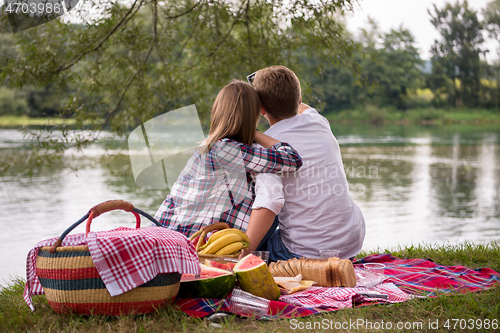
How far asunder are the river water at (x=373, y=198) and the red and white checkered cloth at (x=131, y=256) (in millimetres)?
2842

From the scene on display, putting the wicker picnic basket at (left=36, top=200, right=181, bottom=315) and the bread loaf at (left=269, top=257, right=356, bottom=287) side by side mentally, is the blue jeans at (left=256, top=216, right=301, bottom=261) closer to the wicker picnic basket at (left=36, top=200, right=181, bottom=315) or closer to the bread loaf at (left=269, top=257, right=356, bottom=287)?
the bread loaf at (left=269, top=257, right=356, bottom=287)

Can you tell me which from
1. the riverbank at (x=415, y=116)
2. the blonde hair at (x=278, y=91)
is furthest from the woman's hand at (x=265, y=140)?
the riverbank at (x=415, y=116)

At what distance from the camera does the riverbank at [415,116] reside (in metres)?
47.4

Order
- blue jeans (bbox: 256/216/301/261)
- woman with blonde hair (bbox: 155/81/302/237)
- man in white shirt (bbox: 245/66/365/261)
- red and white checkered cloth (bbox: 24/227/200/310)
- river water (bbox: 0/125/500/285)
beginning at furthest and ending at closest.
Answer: river water (bbox: 0/125/500/285), blue jeans (bbox: 256/216/301/261), man in white shirt (bbox: 245/66/365/261), woman with blonde hair (bbox: 155/81/302/237), red and white checkered cloth (bbox: 24/227/200/310)

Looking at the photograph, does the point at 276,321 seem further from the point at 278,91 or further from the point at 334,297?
the point at 278,91

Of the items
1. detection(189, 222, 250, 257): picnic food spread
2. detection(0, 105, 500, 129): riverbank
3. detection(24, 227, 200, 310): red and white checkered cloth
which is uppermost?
detection(24, 227, 200, 310): red and white checkered cloth

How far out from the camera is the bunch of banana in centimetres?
263

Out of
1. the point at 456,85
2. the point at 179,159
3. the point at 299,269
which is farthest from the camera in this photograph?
the point at 456,85

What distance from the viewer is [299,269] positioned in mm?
2691

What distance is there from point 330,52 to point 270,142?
135 inches

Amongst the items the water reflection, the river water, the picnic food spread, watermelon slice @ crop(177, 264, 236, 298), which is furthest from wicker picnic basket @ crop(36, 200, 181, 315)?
the water reflection

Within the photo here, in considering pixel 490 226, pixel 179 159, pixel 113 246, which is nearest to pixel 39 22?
pixel 179 159

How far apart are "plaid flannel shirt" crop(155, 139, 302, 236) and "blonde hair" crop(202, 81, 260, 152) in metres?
0.09

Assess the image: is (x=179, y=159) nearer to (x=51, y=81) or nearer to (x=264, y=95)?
(x=264, y=95)
